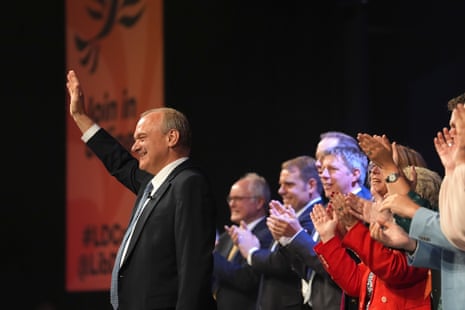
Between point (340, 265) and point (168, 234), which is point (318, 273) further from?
point (168, 234)

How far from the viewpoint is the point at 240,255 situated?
555 cm

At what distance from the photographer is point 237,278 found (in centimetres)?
528

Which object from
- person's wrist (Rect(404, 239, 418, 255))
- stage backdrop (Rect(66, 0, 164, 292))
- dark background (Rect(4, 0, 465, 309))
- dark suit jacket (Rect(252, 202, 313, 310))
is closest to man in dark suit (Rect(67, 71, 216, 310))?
person's wrist (Rect(404, 239, 418, 255))

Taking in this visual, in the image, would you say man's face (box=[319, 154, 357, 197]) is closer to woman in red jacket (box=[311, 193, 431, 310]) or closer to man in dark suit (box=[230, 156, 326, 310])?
man in dark suit (box=[230, 156, 326, 310])

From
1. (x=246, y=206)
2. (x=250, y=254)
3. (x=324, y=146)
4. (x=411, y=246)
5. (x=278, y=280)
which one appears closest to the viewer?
(x=411, y=246)

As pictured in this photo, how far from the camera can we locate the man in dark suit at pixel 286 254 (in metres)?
4.77

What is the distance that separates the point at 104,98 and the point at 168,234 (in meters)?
3.98

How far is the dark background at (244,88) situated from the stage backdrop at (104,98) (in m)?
0.17

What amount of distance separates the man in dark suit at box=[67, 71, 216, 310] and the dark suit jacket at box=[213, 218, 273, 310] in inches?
61.0

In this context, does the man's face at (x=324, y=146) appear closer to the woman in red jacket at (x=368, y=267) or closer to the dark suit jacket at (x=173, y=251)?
the woman in red jacket at (x=368, y=267)

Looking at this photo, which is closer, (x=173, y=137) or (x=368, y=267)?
(x=368, y=267)

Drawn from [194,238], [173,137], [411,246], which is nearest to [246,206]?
[173,137]

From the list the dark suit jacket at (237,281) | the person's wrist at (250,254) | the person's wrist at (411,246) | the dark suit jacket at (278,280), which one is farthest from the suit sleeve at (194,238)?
the dark suit jacket at (237,281)
